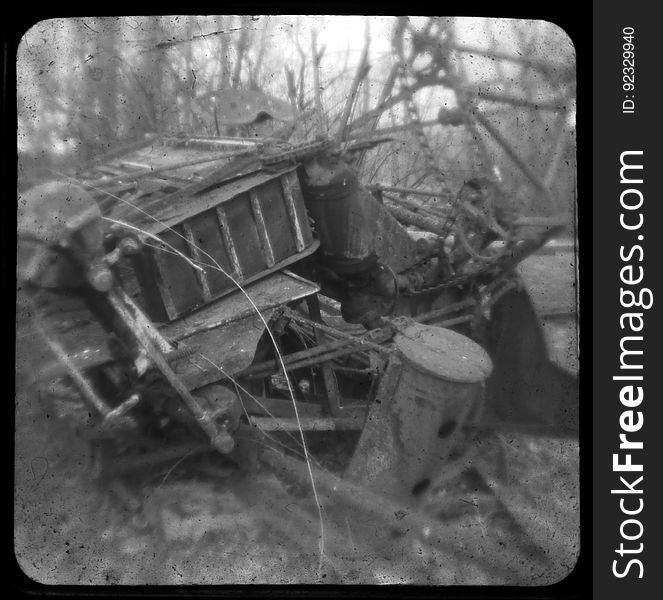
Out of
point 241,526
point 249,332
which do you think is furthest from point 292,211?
point 241,526

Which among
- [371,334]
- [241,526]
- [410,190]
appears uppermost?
[410,190]

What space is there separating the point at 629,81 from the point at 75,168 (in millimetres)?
3019

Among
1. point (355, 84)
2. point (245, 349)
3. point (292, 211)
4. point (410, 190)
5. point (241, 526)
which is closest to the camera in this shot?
point (241, 526)

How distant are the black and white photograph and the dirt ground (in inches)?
0.4

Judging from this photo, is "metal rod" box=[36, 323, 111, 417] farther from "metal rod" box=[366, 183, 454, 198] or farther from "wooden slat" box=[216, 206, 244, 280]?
"metal rod" box=[366, 183, 454, 198]

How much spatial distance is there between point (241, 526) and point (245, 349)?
3.21ft

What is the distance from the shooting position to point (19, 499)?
277 centimetres

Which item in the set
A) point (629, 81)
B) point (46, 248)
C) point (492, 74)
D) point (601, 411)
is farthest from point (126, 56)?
point (601, 411)

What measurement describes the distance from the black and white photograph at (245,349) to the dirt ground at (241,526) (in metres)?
0.01

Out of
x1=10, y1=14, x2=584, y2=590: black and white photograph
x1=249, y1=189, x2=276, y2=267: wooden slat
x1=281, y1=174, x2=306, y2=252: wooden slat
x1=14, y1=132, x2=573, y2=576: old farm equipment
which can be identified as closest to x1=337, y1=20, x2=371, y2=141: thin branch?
x1=10, y1=14, x2=584, y2=590: black and white photograph

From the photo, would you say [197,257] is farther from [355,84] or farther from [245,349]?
[355,84]

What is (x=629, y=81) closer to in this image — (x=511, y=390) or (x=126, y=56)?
(x=511, y=390)

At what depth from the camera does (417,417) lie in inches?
119

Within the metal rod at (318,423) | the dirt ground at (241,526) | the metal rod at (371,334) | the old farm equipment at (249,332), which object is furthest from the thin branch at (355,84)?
the metal rod at (318,423)
